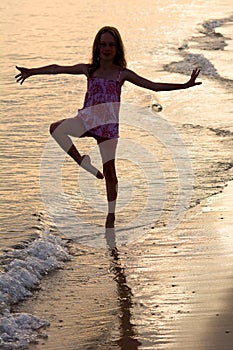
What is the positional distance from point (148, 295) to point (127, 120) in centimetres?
778

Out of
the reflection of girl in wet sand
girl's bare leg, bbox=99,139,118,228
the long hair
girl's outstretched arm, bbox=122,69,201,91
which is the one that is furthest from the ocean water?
the long hair

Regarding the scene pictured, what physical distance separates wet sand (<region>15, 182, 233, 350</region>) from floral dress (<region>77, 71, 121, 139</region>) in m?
0.99

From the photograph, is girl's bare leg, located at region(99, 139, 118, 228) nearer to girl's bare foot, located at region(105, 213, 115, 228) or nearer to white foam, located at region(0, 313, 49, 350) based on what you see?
girl's bare foot, located at region(105, 213, 115, 228)

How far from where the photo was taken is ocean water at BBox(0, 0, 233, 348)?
844cm

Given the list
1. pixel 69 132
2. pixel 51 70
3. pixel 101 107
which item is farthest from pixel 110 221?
pixel 51 70

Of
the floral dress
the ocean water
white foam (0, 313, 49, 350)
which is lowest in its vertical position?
the ocean water

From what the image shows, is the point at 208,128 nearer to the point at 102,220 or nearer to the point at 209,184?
the point at 209,184

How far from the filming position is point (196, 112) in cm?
1426

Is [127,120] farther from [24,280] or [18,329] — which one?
[18,329]

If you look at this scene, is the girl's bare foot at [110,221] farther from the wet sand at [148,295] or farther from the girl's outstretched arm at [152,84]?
the girl's outstretched arm at [152,84]

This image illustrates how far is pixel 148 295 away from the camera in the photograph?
6039mm

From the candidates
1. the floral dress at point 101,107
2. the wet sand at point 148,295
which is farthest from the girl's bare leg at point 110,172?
the wet sand at point 148,295

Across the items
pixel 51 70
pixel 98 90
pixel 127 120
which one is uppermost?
pixel 51 70

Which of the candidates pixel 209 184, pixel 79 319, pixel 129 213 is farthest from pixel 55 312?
pixel 209 184
